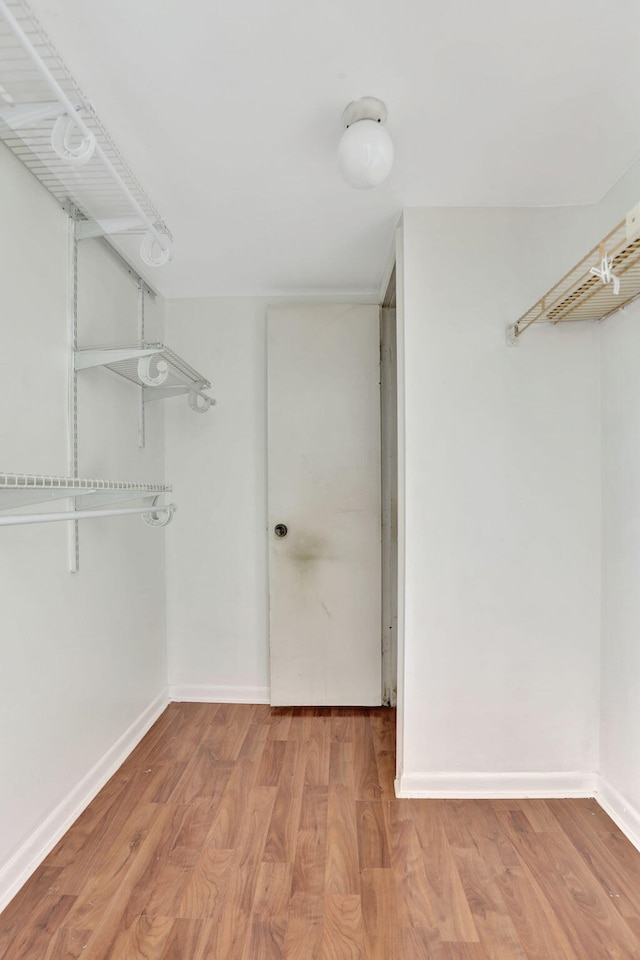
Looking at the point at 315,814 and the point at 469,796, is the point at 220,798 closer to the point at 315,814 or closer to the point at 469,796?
the point at 315,814

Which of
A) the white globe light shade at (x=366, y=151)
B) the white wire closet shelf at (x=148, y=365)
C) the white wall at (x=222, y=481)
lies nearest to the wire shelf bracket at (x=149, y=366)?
the white wire closet shelf at (x=148, y=365)

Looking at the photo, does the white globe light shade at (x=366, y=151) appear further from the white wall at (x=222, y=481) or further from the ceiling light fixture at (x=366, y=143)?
the white wall at (x=222, y=481)

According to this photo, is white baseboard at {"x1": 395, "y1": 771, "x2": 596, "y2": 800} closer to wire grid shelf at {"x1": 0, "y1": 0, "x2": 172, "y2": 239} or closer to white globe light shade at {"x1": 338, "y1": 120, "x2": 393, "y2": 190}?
white globe light shade at {"x1": 338, "y1": 120, "x2": 393, "y2": 190}

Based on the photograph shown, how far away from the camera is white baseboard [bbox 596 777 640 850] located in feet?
5.90

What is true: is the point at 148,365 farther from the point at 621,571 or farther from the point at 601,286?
the point at 621,571

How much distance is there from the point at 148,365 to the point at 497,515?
1.45 metres

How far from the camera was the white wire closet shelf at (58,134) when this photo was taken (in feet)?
3.81

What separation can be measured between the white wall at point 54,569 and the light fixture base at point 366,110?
100cm

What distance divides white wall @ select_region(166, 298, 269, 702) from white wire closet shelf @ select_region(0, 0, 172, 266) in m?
1.02

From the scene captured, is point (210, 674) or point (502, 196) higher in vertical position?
point (502, 196)

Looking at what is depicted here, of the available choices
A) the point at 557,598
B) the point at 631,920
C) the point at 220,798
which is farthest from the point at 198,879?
the point at 557,598

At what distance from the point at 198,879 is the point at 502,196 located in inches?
99.5

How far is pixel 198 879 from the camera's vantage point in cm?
165

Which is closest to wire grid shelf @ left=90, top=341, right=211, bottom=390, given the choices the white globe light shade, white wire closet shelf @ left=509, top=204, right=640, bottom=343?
the white globe light shade
